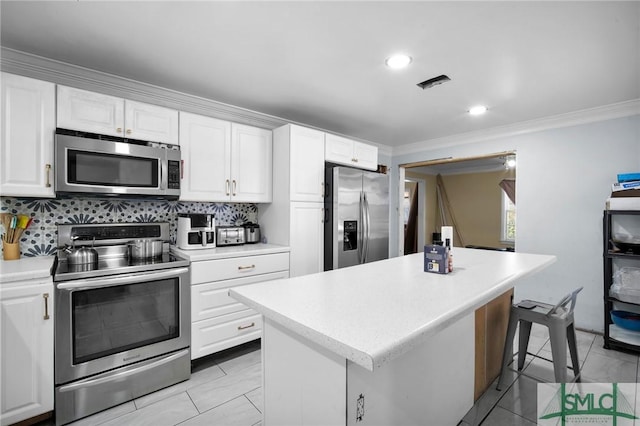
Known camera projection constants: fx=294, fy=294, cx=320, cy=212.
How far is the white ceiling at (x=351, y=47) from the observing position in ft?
5.25

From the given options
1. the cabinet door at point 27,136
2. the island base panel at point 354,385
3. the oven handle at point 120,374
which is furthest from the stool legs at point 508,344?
the cabinet door at point 27,136

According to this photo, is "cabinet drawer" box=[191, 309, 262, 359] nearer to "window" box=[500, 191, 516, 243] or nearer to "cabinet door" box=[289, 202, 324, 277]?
"cabinet door" box=[289, 202, 324, 277]

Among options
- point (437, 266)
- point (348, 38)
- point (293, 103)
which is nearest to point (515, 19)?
point (348, 38)

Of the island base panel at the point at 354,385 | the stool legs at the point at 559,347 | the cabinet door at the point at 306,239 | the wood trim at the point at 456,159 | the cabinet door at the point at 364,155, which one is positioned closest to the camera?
the island base panel at the point at 354,385

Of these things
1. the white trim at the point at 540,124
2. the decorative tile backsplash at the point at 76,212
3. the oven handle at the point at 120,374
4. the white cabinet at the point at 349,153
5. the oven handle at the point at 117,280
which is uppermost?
the white trim at the point at 540,124

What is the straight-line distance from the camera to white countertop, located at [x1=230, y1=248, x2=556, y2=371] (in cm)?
81

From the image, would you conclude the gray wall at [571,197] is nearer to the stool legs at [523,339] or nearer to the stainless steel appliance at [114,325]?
the stool legs at [523,339]

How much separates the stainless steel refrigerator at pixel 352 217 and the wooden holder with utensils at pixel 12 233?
8.01ft

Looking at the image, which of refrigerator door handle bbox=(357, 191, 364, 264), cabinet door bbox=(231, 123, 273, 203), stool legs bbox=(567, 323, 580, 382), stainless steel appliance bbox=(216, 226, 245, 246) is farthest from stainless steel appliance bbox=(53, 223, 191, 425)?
stool legs bbox=(567, 323, 580, 382)

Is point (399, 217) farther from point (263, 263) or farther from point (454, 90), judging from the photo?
point (263, 263)

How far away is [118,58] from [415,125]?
3077 millimetres

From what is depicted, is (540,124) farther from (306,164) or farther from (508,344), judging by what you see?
(306,164)

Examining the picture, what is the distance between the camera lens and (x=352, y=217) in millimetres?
3271

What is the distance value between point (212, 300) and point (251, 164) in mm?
1336
